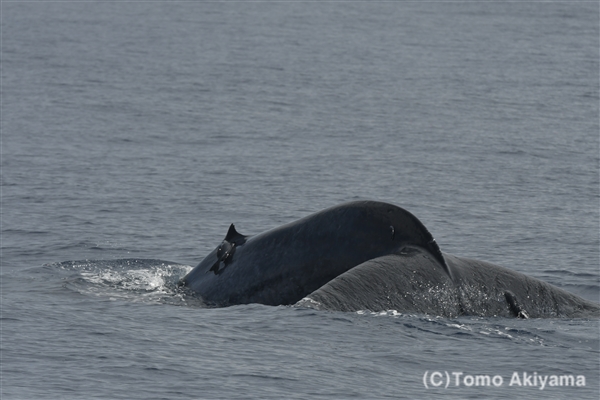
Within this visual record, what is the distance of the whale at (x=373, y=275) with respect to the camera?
12.1m

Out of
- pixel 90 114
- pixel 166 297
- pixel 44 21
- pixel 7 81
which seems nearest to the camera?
pixel 166 297

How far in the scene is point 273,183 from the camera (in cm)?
2605

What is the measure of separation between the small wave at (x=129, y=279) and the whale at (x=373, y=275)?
3.46 ft

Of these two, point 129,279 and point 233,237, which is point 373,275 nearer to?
point 233,237

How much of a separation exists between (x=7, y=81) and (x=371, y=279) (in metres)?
33.8

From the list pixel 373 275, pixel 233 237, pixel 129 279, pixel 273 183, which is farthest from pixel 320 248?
pixel 273 183

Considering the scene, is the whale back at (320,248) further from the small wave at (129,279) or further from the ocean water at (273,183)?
the small wave at (129,279)

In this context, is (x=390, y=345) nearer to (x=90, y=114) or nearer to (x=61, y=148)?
(x=61, y=148)

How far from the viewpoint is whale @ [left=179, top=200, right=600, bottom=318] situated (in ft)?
39.6

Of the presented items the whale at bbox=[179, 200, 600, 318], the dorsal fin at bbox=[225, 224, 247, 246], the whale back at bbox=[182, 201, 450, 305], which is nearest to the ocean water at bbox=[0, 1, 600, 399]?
the whale at bbox=[179, 200, 600, 318]

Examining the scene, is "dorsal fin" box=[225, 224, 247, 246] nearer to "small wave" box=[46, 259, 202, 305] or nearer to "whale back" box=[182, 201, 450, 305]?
"whale back" box=[182, 201, 450, 305]

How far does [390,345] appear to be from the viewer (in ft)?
38.5

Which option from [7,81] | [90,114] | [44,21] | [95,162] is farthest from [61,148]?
[44,21]

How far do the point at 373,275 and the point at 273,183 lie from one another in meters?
14.1
